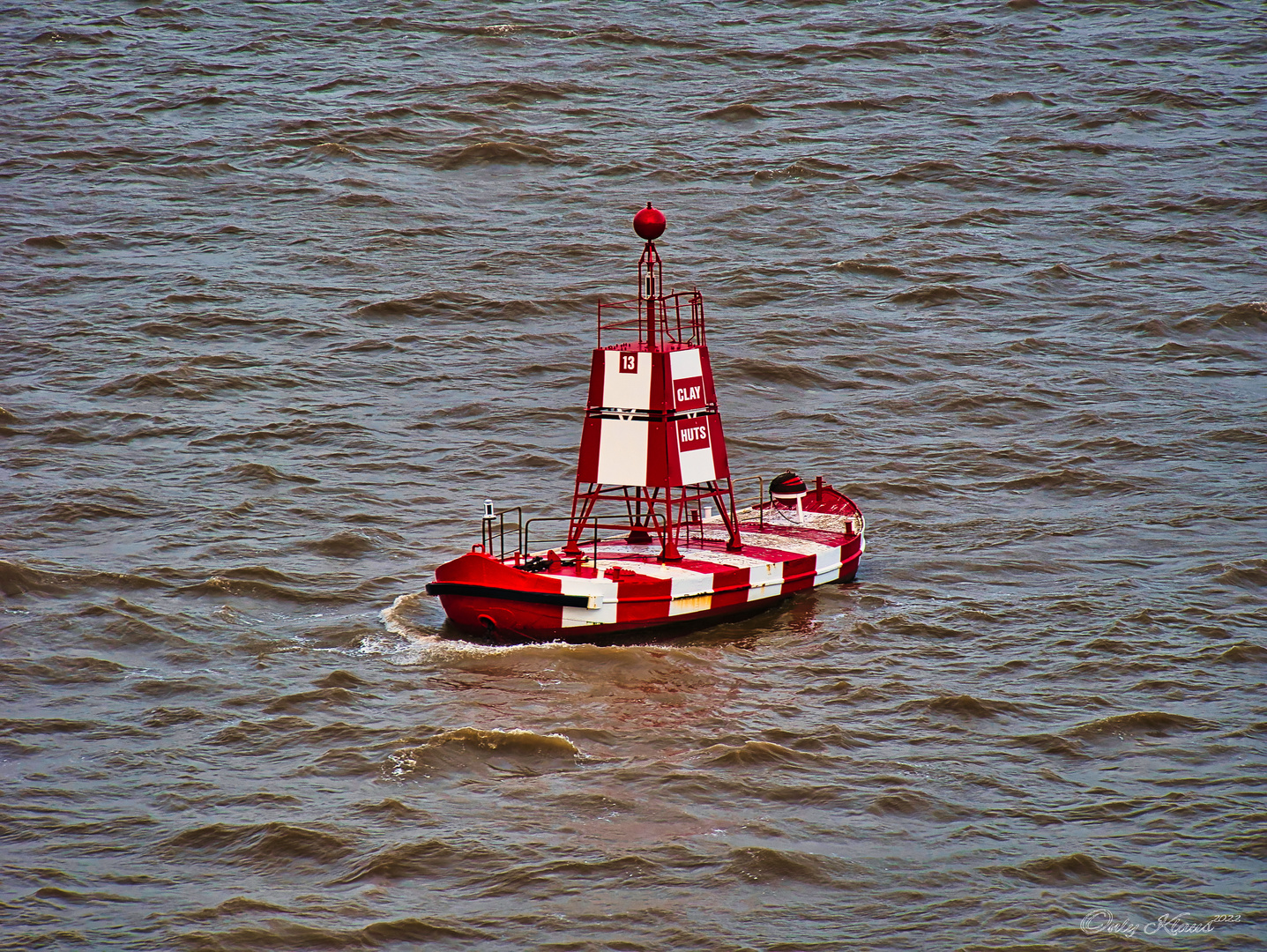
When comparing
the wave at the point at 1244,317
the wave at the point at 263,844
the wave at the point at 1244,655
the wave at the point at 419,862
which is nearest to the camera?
the wave at the point at 419,862

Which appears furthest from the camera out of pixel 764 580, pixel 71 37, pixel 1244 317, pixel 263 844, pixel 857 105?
pixel 71 37

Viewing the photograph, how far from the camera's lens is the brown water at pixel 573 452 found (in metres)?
17.8

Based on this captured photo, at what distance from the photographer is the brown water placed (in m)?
17.8

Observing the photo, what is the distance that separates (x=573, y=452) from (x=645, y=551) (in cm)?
799

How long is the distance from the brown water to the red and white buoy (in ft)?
1.89

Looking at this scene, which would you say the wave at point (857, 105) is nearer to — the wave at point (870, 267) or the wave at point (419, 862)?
the wave at point (870, 267)

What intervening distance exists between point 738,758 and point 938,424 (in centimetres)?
1517

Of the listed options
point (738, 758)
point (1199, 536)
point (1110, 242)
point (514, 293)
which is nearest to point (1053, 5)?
point (1110, 242)

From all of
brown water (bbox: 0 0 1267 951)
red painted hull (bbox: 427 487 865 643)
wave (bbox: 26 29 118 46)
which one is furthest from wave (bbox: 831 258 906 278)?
wave (bbox: 26 29 118 46)

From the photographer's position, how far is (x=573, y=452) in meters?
32.0

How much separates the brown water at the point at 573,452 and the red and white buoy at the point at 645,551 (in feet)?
1.89

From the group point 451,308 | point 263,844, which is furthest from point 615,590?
point 451,308

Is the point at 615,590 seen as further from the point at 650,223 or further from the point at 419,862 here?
the point at 419,862

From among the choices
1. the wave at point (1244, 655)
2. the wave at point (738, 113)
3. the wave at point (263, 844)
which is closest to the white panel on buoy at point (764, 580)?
the wave at point (1244, 655)
